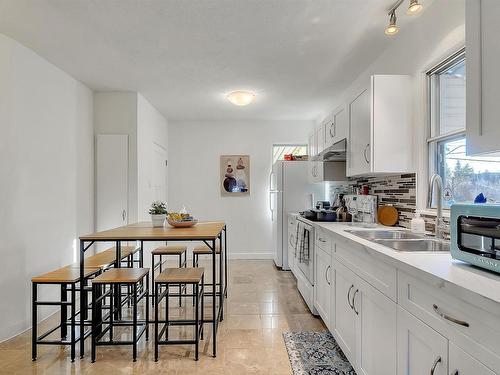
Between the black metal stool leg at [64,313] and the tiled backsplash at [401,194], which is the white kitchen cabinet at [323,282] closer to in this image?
the tiled backsplash at [401,194]

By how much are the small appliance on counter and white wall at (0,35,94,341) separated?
3.26 metres

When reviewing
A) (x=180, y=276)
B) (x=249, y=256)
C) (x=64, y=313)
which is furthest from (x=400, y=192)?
(x=249, y=256)

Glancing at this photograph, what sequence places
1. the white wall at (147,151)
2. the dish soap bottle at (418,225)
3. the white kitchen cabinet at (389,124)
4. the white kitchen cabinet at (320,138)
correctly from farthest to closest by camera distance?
1. the white wall at (147,151)
2. the white kitchen cabinet at (320,138)
3. the white kitchen cabinet at (389,124)
4. the dish soap bottle at (418,225)

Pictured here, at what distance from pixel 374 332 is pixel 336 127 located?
236 cm

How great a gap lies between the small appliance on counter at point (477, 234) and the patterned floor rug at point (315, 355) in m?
1.39

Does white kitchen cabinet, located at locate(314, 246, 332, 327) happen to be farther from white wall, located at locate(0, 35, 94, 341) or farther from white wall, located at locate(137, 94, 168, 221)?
white wall, located at locate(0, 35, 94, 341)

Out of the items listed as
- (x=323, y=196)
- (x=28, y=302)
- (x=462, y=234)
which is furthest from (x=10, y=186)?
(x=323, y=196)

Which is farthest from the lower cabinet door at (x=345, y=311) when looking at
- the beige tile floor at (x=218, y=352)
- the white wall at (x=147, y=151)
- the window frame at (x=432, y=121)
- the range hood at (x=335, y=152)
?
the white wall at (x=147, y=151)

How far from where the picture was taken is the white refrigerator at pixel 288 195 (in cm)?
512

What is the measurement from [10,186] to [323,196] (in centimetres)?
407

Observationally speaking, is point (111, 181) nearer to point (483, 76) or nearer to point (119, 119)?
point (119, 119)

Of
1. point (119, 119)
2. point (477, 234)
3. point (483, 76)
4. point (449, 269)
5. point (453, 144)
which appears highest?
point (119, 119)

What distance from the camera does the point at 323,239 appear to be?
287 centimetres

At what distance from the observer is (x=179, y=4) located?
7.62ft
